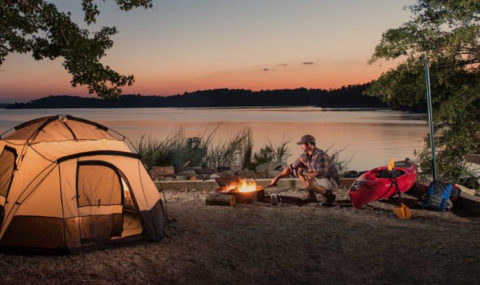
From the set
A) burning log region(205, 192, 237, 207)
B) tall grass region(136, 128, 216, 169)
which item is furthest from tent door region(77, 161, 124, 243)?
tall grass region(136, 128, 216, 169)

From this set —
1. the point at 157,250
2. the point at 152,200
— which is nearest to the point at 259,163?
the point at 152,200

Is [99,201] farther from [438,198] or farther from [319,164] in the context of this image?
[438,198]

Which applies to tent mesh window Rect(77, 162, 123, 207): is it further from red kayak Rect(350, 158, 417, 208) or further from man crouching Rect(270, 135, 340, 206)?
red kayak Rect(350, 158, 417, 208)

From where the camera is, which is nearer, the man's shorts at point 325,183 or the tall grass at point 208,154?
the man's shorts at point 325,183

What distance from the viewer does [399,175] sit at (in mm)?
9875

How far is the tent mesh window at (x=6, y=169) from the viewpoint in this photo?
7.52 m

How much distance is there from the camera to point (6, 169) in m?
7.75

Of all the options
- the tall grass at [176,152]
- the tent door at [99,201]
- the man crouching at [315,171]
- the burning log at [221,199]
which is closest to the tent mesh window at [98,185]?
the tent door at [99,201]

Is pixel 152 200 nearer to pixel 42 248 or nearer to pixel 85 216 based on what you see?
pixel 85 216

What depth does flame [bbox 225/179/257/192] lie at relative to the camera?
10141 mm

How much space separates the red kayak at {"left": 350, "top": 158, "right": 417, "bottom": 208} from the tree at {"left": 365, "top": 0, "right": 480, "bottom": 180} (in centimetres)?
242

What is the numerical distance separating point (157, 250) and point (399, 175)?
5.00 m

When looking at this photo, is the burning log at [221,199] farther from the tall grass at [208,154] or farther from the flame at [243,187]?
the tall grass at [208,154]

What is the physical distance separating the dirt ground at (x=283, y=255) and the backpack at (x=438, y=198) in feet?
1.01
